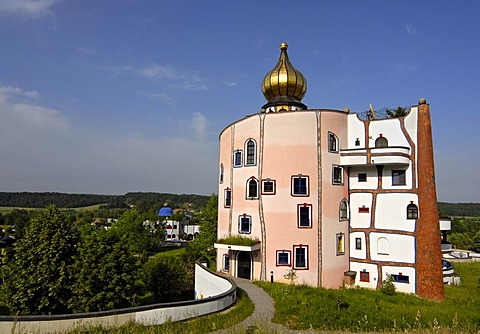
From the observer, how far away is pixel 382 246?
854 inches

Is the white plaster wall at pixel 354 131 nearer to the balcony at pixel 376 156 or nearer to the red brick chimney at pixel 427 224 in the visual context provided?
the balcony at pixel 376 156

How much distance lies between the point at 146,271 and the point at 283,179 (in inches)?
510

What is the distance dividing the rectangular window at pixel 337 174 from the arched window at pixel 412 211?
412 cm

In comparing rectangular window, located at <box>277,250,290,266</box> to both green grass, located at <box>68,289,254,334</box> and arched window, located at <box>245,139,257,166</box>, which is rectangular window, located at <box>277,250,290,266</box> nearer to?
green grass, located at <box>68,289,254,334</box>

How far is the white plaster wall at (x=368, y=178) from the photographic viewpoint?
73.1ft

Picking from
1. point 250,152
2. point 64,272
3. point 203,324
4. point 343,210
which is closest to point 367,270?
point 343,210

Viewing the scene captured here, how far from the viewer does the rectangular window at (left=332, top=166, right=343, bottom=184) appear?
21.9 m

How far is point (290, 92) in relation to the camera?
2509 cm

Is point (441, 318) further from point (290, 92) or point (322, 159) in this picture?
point (290, 92)

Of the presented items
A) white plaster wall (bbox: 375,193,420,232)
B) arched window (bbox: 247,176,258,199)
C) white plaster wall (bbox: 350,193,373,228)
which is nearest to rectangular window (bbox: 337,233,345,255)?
white plaster wall (bbox: 350,193,373,228)

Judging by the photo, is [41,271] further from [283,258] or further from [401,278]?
[401,278]

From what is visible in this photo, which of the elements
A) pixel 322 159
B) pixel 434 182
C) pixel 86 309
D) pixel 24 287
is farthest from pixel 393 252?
pixel 24 287

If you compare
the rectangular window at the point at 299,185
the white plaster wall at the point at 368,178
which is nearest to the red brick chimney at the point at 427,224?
the white plaster wall at the point at 368,178

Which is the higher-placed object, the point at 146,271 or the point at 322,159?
the point at 322,159
